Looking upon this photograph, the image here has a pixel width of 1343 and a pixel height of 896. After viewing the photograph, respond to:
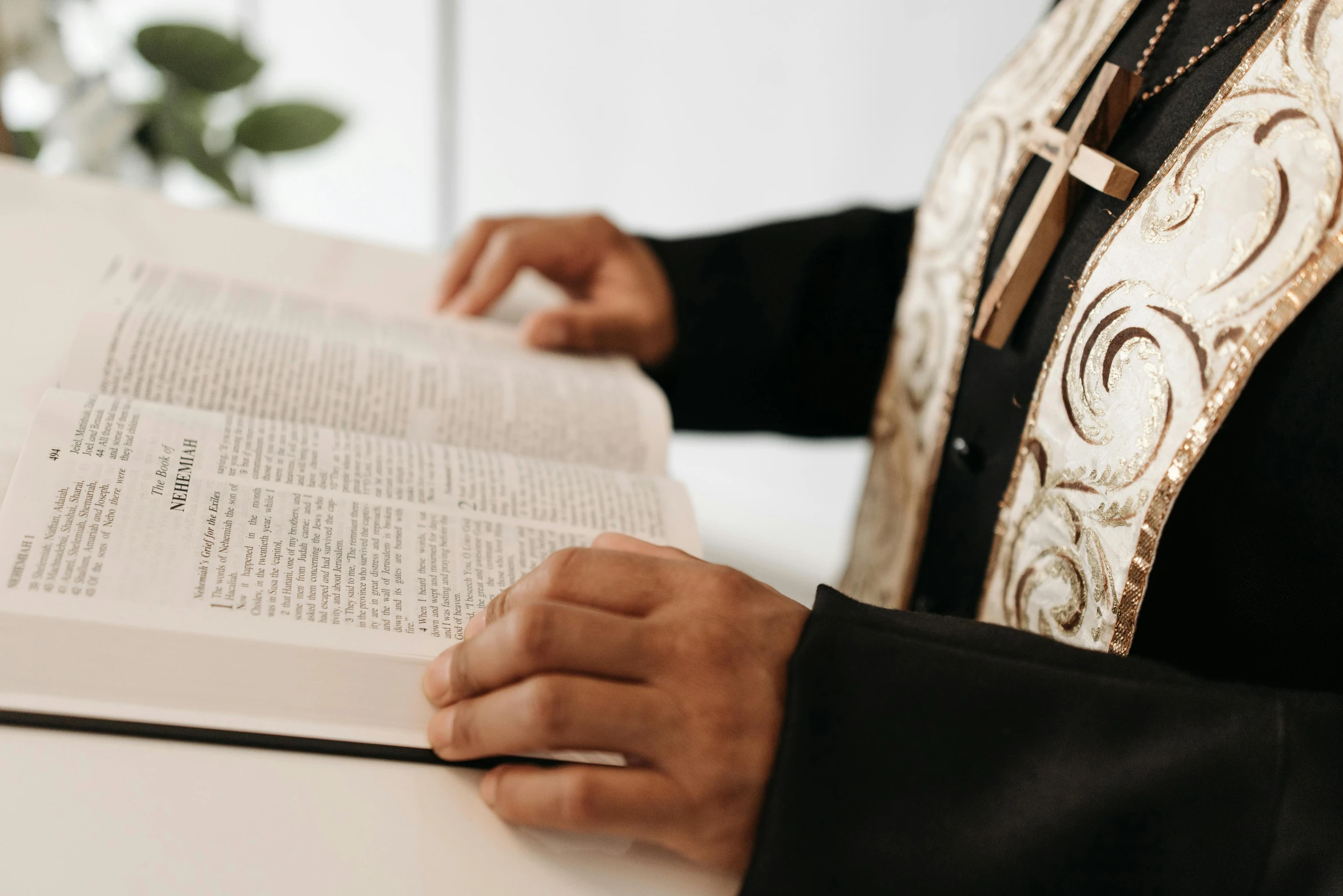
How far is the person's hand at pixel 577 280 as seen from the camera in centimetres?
68

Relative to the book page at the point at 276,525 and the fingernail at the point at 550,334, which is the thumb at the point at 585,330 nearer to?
the fingernail at the point at 550,334

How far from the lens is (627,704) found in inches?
11.9

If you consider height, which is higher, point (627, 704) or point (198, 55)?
point (198, 55)

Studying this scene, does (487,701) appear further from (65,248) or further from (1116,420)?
(65,248)

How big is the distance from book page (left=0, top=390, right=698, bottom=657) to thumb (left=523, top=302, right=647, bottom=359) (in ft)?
0.66

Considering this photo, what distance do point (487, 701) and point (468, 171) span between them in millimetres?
2152

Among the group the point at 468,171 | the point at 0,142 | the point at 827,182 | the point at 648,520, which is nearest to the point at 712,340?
the point at 648,520

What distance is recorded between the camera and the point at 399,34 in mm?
2184

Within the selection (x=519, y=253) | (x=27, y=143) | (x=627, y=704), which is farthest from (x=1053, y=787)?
(x=27, y=143)

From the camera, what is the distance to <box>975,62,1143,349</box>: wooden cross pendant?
1.50 ft

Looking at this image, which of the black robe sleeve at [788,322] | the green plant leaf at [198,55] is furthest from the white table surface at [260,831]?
the green plant leaf at [198,55]

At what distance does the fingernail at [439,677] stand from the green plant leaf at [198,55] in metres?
1.03

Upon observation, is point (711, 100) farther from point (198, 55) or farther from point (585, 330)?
point (585, 330)

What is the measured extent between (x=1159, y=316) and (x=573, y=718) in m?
Result: 0.31
